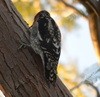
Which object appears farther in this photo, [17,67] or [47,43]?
[47,43]

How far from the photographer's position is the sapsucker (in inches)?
159

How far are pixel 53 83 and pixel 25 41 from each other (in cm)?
54

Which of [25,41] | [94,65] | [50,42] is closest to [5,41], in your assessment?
[25,41]

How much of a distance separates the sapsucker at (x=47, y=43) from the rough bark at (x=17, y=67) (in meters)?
0.07

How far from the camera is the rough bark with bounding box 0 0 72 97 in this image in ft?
12.7

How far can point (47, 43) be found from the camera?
421cm

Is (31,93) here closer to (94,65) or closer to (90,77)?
(90,77)

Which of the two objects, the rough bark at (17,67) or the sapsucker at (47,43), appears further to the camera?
the sapsucker at (47,43)

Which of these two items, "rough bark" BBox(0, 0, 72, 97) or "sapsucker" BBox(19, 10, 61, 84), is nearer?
"rough bark" BBox(0, 0, 72, 97)

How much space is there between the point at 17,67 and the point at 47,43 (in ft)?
1.59

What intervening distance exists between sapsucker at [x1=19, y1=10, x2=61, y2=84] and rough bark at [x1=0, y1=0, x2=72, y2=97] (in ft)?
0.21

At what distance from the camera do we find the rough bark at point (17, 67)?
3871 mm

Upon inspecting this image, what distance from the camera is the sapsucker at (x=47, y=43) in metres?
4.04

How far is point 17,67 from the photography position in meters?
3.91
